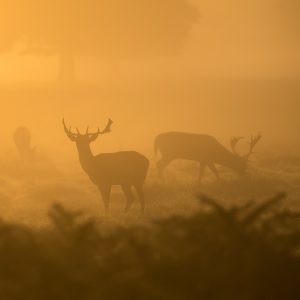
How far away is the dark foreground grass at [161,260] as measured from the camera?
1753 millimetres

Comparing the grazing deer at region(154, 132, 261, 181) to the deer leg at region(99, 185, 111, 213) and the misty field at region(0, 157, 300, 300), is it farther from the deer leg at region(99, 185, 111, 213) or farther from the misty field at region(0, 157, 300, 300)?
the misty field at region(0, 157, 300, 300)

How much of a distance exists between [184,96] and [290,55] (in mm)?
51270

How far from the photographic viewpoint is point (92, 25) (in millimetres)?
57062

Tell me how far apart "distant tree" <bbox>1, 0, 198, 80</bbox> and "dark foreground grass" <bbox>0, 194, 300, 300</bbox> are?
5478 centimetres

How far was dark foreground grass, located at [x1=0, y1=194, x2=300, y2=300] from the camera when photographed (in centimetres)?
175

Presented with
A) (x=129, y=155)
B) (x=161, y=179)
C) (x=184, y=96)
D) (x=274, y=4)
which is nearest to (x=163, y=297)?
(x=129, y=155)

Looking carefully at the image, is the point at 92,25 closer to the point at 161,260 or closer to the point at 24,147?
the point at 24,147

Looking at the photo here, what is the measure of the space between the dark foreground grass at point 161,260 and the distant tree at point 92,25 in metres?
54.8

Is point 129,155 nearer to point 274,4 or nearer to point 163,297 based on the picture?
point 163,297

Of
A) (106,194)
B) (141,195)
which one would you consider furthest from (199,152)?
(106,194)

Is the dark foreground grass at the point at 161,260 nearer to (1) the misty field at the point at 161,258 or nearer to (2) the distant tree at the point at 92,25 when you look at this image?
(1) the misty field at the point at 161,258

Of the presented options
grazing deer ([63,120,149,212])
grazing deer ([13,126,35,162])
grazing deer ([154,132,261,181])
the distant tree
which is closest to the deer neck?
grazing deer ([63,120,149,212])

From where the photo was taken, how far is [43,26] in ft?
185

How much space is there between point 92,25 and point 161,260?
5651cm
